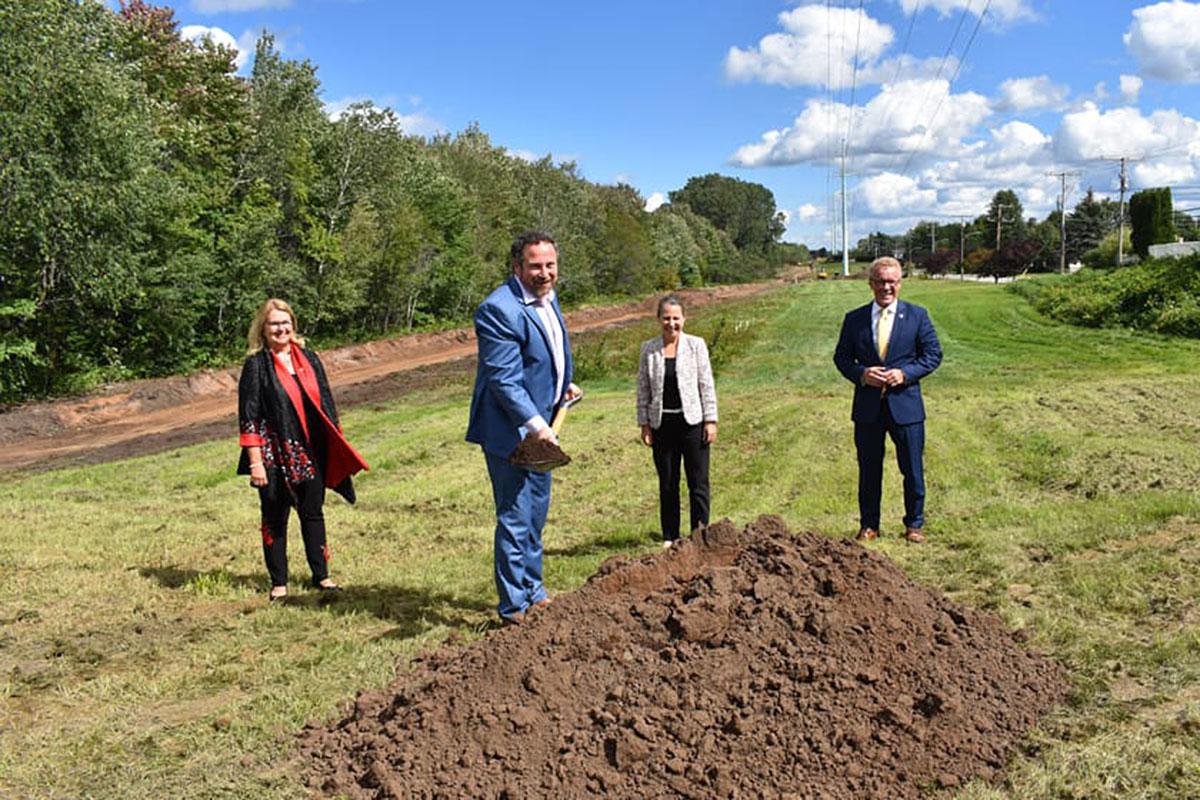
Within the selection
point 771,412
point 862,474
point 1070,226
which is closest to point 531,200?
point 771,412

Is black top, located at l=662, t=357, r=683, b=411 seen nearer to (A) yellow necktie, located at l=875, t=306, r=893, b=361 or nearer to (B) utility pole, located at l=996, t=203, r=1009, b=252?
(A) yellow necktie, located at l=875, t=306, r=893, b=361

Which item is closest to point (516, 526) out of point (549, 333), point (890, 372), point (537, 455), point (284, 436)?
point (537, 455)

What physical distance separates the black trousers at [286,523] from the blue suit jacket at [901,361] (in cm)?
359

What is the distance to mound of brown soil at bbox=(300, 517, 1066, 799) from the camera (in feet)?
10.1

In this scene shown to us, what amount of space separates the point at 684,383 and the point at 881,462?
1.49 metres

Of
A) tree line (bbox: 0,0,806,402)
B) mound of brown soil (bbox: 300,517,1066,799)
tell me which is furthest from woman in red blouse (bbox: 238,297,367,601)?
tree line (bbox: 0,0,806,402)

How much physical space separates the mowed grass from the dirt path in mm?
3454

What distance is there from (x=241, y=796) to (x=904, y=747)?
2.42 m

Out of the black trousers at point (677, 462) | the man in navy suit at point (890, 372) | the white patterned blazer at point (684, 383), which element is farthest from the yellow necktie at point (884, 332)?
the black trousers at point (677, 462)

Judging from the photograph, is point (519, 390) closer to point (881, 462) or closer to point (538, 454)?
point (538, 454)

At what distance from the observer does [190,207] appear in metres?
23.7

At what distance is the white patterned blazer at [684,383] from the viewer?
5.77m

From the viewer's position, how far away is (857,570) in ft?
13.2

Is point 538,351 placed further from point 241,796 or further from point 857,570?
point 241,796
